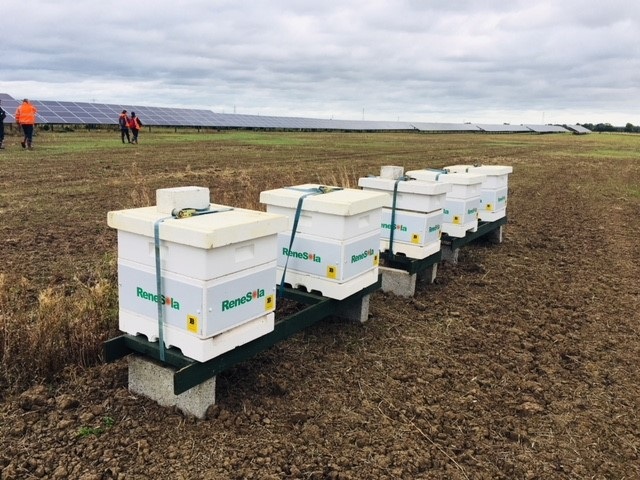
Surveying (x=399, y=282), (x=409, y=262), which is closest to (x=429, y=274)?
(x=399, y=282)

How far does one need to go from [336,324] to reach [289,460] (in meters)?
2.27

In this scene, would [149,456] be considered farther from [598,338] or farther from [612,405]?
[598,338]

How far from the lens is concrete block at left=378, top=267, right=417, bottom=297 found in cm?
642

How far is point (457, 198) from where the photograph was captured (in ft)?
24.4

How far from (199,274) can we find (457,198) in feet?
16.0

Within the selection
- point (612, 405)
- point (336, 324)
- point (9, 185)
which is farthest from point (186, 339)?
point (9, 185)

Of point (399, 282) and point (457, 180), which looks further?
point (457, 180)

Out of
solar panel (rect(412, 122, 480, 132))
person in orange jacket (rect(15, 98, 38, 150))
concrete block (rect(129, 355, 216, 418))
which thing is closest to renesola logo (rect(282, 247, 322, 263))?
concrete block (rect(129, 355, 216, 418))

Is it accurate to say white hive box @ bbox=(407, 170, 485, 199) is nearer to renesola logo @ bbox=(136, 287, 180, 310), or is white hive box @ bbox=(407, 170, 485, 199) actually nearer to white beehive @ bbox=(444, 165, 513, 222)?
white beehive @ bbox=(444, 165, 513, 222)

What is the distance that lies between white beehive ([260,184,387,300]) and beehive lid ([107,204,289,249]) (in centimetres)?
91

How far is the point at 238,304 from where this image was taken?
3.67 metres

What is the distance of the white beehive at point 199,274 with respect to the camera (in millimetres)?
3426

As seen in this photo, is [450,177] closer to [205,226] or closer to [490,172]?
[490,172]

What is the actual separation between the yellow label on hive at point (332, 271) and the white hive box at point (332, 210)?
27 cm
